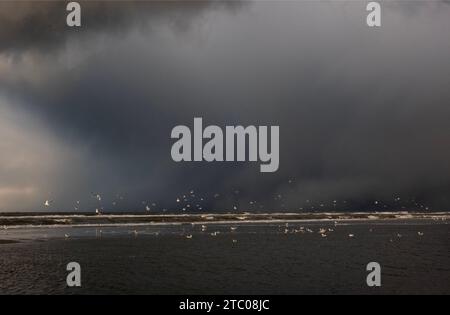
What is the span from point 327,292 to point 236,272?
1389cm

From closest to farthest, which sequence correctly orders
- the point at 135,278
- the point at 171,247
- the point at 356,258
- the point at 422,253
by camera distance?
the point at 135,278 → the point at 356,258 → the point at 422,253 → the point at 171,247

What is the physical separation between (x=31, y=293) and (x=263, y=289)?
19.9 meters

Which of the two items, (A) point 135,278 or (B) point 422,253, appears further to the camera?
(B) point 422,253
